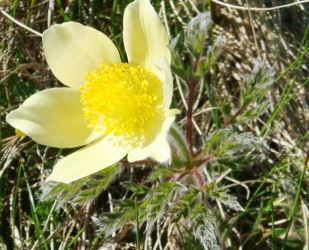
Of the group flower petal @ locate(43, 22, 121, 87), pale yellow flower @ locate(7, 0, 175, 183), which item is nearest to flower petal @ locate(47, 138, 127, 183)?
pale yellow flower @ locate(7, 0, 175, 183)

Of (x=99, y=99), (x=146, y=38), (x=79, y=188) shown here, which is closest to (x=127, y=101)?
(x=99, y=99)

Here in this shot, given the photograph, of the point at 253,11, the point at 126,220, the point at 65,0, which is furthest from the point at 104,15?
the point at 126,220

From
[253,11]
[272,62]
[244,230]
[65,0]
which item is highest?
[65,0]

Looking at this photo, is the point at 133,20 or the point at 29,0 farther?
the point at 29,0

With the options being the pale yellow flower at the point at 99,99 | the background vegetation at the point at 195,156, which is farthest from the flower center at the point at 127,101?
the background vegetation at the point at 195,156

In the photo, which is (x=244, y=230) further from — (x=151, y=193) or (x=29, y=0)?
(x=29, y=0)

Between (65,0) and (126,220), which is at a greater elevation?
(65,0)
